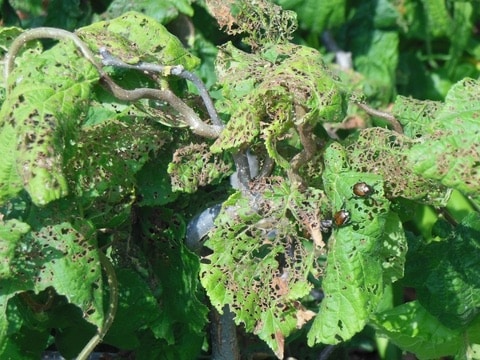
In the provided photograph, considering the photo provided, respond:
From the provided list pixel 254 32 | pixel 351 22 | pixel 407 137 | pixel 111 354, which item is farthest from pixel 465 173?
pixel 351 22

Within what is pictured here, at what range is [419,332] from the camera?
1644 mm

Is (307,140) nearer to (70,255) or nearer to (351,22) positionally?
(70,255)

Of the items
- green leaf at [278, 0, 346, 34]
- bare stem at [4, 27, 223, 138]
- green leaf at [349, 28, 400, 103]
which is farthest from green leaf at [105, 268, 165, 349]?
green leaf at [349, 28, 400, 103]

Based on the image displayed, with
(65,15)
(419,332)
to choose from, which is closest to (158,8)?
(65,15)

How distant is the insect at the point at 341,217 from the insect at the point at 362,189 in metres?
0.04

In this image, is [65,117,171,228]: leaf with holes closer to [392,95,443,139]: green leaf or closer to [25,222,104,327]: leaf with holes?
[25,222,104,327]: leaf with holes

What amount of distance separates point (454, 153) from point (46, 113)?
610mm

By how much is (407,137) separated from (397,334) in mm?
467

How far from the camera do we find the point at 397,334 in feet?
5.38

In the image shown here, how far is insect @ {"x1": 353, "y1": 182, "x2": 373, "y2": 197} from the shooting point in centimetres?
131

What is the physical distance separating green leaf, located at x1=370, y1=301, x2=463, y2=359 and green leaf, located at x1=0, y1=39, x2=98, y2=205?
31.5 inches

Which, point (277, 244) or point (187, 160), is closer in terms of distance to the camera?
point (277, 244)

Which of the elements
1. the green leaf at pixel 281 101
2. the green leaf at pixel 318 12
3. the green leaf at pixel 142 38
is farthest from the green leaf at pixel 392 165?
the green leaf at pixel 318 12

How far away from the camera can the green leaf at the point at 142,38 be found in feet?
4.43
